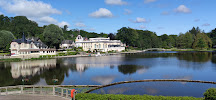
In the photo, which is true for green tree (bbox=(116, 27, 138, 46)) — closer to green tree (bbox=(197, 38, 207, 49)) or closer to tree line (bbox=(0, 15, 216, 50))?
tree line (bbox=(0, 15, 216, 50))

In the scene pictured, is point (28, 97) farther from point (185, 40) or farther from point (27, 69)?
point (185, 40)

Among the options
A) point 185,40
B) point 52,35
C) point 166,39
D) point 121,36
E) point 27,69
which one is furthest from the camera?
point 166,39

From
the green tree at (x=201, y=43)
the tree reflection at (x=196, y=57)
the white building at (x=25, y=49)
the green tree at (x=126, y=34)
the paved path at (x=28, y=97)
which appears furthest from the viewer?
the green tree at (x=126, y=34)

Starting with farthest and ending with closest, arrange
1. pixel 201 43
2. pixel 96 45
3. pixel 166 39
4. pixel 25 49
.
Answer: pixel 166 39 < pixel 201 43 < pixel 96 45 < pixel 25 49

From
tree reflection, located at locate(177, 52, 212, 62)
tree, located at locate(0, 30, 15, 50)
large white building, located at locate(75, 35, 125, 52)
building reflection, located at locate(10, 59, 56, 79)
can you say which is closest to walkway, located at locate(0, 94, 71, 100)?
building reflection, located at locate(10, 59, 56, 79)

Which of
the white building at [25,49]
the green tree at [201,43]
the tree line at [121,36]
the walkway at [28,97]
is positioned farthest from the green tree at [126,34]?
the walkway at [28,97]

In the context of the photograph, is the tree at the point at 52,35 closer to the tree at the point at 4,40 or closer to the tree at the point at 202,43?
the tree at the point at 4,40

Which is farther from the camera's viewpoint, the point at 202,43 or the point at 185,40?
the point at 185,40

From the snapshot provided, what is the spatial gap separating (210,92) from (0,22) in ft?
456

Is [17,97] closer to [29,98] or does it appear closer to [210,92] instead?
[29,98]

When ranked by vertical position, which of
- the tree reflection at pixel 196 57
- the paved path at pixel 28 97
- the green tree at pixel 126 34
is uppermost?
the green tree at pixel 126 34

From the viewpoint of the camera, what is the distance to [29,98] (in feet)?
49.4

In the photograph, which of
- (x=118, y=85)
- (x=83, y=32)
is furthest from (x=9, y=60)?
(x=83, y=32)

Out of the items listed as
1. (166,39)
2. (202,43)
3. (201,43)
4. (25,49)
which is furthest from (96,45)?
(166,39)
